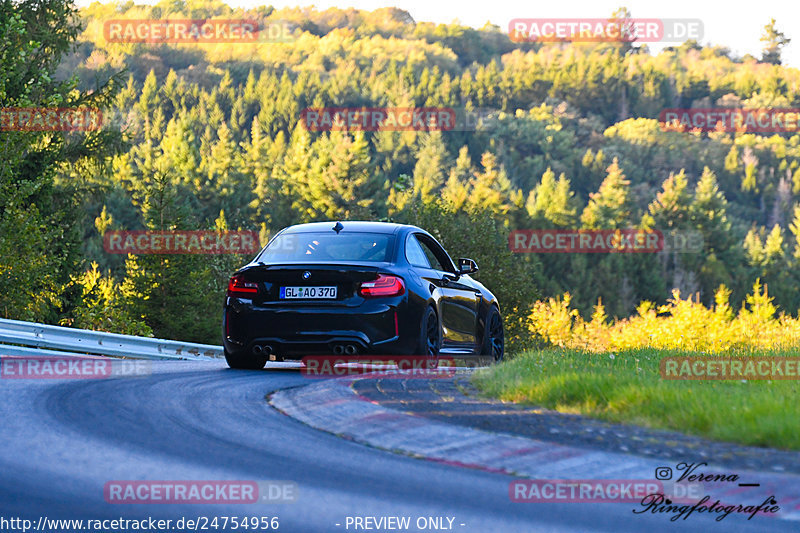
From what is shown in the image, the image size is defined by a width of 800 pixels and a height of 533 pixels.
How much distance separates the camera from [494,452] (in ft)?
18.4

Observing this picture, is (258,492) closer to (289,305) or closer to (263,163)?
(289,305)

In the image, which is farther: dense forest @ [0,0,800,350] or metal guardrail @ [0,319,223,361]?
dense forest @ [0,0,800,350]

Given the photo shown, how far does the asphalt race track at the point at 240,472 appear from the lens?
4363 millimetres

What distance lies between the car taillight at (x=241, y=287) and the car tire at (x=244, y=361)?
0.73 metres

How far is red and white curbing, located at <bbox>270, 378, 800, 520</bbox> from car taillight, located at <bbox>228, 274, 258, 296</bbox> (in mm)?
3498

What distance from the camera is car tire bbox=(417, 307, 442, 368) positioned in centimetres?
1050

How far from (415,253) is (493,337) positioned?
237cm

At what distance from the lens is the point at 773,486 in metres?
4.90
